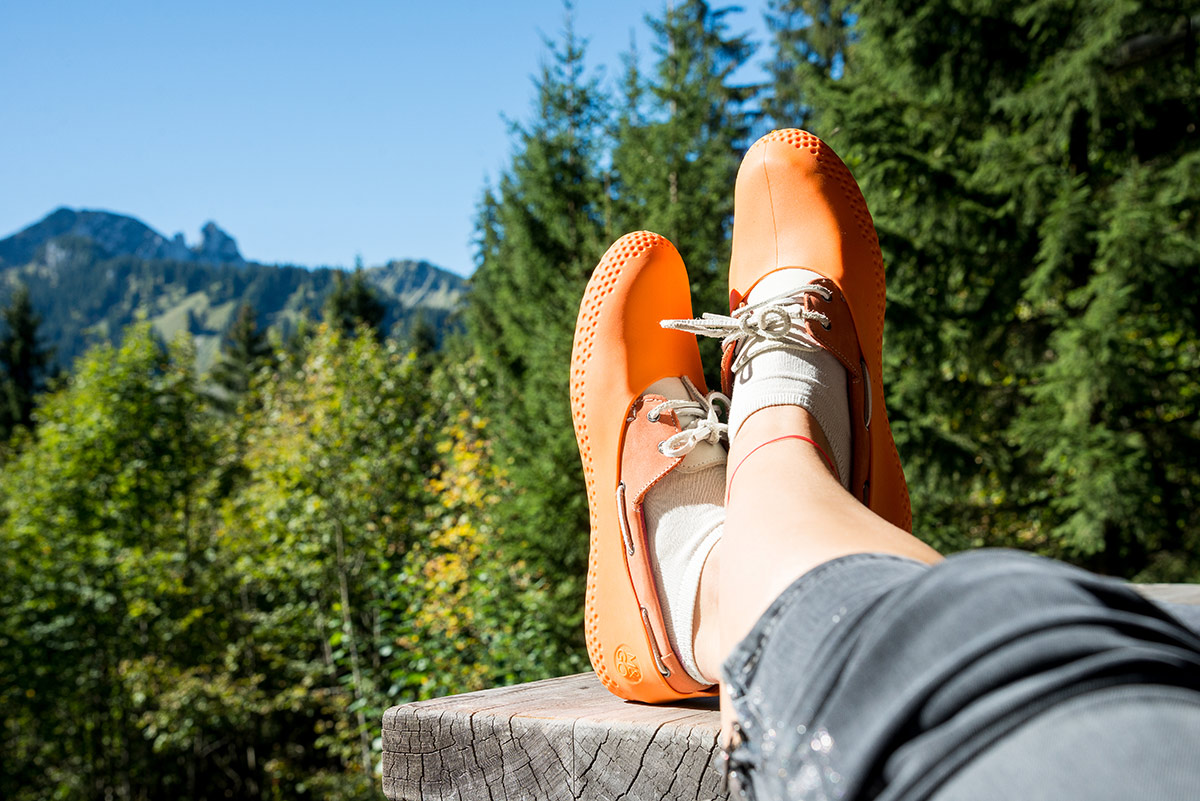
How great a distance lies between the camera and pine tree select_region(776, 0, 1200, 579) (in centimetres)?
397

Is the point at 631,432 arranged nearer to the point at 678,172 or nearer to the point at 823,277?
the point at 823,277

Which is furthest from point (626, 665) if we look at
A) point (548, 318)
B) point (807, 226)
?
point (548, 318)

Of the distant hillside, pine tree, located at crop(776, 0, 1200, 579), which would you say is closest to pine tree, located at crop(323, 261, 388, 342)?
pine tree, located at crop(776, 0, 1200, 579)

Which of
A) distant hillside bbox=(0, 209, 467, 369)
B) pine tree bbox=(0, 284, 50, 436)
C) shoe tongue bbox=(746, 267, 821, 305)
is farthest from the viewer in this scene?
distant hillside bbox=(0, 209, 467, 369)

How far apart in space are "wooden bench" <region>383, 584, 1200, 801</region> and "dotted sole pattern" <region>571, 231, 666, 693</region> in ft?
0.61

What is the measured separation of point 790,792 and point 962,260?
4839 mm

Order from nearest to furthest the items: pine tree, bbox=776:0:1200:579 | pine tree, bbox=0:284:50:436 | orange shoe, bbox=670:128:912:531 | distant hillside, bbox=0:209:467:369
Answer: orange shoe, bbox=670:128:912:531 < pine tree, bbox=776:0:1200:579 < pine tree, bbox=0:284:50:436 < distant hillside, bbox=0:209:467:369

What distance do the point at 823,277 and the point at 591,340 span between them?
1.45 feet

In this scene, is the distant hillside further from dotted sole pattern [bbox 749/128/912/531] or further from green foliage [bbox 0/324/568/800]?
dotted sole pattern [bbox 749/128/912/531]

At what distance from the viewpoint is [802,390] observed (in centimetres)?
112

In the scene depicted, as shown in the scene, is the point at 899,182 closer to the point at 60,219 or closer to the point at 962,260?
the point at 962,260

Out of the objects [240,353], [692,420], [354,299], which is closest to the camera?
[692,420]

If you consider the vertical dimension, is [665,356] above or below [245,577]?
above

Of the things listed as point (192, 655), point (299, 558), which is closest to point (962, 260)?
point (299, 558)
